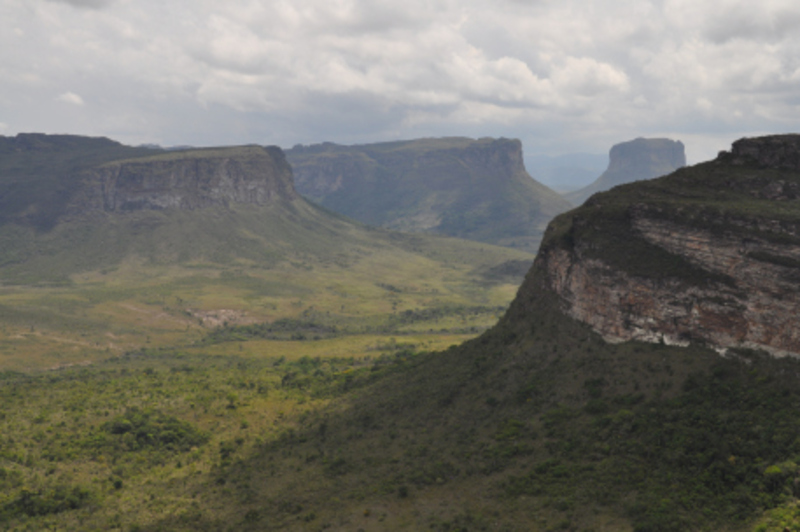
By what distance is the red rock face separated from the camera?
50.3m

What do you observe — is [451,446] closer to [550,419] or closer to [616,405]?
[550,419]

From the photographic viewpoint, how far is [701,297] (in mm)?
55438

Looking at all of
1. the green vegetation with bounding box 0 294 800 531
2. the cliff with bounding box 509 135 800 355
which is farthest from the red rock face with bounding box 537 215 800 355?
the green vegetation with bounding box 0 294 800 531

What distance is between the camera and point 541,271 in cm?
7938

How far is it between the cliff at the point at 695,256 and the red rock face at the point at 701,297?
0.10 m

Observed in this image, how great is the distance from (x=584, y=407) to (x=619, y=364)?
20.0 ft

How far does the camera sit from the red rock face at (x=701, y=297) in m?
50.3

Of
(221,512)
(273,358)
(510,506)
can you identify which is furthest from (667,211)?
(273,358)

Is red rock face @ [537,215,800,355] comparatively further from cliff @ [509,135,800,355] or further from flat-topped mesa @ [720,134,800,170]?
flat-topped mesa @ [720,134,800,170]

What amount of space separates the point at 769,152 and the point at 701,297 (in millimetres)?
25661

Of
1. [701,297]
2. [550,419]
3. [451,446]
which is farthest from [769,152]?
[451,446]

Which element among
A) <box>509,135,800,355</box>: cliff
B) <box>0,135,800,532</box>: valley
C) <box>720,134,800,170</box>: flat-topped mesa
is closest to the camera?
<box>0,135,800,532</box>: valley

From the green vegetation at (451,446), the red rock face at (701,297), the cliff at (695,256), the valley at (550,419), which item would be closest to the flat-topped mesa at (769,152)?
the cliff at (695,256)

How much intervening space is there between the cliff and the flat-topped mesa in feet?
0.38
